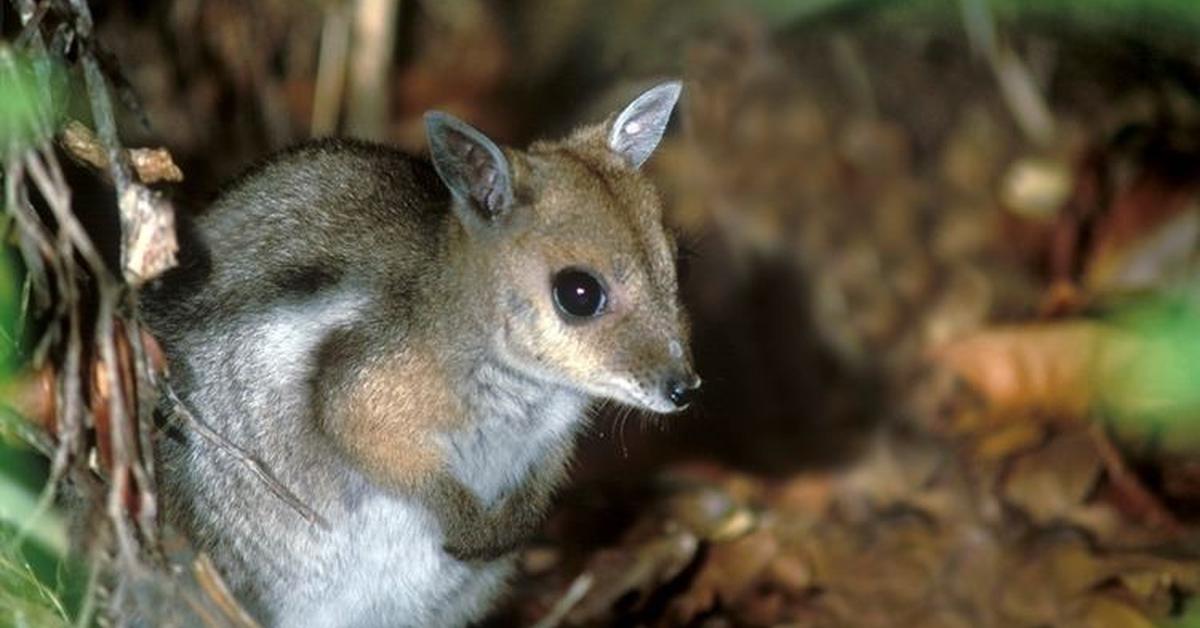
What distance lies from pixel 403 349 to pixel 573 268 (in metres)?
0.46

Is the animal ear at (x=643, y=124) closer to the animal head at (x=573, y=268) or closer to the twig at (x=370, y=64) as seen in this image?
the animal head at (x=573, y=268)

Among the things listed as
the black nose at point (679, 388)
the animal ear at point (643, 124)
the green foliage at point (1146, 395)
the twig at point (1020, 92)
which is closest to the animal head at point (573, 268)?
the black nose at point (679, 388)

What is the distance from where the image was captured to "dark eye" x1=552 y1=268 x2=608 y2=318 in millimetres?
4133

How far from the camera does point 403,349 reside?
4.30m

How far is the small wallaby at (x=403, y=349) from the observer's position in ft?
13.7

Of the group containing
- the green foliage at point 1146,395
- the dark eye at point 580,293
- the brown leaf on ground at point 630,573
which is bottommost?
the green foliage at point 1146,395

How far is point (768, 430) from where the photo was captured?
21.5 ft

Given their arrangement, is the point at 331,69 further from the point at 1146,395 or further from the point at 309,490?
the point at 1146,395

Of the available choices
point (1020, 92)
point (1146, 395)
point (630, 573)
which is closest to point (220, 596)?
point (630, 573)

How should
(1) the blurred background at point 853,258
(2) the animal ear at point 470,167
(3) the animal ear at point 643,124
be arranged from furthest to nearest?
1. (1) the blurred background at point 853,258
2. (3) the animal ear at point 643,124
3. (2) the animal ear at point 470,167

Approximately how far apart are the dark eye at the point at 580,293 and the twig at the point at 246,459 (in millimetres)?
743

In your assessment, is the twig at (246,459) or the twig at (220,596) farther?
the twig at (246,459)

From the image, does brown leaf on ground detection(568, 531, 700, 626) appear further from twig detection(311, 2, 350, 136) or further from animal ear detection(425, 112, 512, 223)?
twig detection(311, 2, 350, 136)

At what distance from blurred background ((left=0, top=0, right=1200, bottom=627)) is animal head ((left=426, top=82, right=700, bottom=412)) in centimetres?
131
